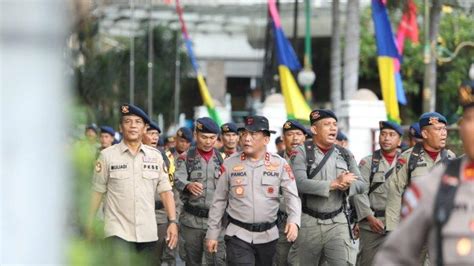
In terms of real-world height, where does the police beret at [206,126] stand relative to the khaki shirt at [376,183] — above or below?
above

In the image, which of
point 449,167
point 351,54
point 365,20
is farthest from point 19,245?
point 365,20

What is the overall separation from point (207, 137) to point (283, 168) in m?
2.28

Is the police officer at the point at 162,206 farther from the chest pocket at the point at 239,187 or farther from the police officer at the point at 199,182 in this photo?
the chest pocket at the point at 239,187

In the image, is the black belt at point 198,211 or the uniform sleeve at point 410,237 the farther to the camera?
the black belt at point 198,211

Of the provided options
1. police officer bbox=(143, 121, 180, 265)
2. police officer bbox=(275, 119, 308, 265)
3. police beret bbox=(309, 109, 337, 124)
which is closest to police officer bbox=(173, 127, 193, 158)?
police officer bbox=(143, 121, 180, 265)

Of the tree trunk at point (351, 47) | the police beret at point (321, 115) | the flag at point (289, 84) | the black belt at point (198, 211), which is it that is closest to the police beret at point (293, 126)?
the black belt at point (198, 211)

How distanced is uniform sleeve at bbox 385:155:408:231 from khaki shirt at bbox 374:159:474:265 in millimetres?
6082

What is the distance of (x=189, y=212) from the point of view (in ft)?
39.4

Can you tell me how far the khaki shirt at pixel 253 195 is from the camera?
31.8 feet

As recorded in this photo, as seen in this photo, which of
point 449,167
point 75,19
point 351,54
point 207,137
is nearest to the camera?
point 75,19

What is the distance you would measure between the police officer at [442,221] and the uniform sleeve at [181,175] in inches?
292

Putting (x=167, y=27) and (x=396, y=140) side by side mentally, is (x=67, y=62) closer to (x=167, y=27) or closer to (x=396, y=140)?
(x=396, y=140)

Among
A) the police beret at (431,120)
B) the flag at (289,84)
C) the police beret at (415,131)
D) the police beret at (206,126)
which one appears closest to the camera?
the police beret at (431,120)

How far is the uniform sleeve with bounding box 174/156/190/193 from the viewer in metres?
11.7
